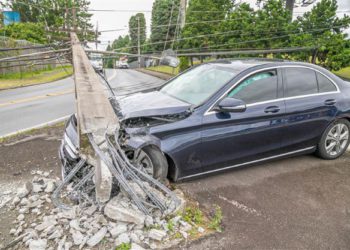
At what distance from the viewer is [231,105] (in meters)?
3.29

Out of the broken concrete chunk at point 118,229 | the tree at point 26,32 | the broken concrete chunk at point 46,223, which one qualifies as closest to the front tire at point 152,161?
the broken concrete chunk at point 118,229

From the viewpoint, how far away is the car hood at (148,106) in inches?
127

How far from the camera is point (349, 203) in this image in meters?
3.21

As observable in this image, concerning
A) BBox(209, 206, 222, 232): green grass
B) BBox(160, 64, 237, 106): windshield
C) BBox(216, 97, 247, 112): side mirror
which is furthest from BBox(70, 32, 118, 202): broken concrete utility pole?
BBox(216, 97, 247, 112): side mirror

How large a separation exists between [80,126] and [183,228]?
1.34m

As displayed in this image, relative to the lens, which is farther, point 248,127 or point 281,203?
point 248,127

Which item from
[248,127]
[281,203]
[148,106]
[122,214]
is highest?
[148,106]

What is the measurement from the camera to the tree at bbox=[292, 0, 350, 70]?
10250 mm

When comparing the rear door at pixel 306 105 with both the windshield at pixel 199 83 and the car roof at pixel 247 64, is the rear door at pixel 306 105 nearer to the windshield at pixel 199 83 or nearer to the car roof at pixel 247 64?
the car roof at pixel 247 64

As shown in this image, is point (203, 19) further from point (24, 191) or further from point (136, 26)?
point (136, 26)

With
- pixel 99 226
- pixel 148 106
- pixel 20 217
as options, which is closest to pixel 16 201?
pixel 20 217

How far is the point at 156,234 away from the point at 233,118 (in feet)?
5.67

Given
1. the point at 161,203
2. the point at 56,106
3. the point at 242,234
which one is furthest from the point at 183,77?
the point at 56,106

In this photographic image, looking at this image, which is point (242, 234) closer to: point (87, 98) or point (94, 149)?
point (94, 149)
